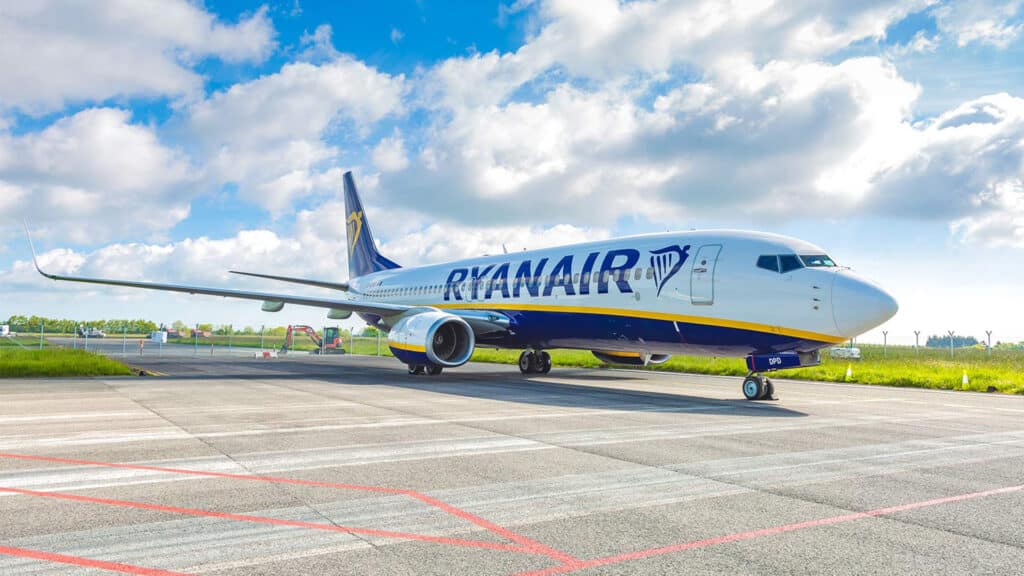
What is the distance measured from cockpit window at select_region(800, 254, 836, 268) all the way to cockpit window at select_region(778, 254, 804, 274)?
0.12m

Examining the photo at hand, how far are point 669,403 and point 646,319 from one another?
2973mm

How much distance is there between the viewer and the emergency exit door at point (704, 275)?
1365 centimetres

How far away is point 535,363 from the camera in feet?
74.1

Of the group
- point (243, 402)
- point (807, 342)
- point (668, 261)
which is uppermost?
point (668, 261)

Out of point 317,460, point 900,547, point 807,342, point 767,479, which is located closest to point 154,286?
point 317,460

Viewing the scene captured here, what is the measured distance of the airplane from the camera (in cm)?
1222

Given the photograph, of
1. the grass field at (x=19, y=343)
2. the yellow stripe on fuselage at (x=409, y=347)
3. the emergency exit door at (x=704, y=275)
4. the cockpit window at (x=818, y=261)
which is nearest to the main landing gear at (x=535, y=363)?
the yellow stripe on fuselage at (x=409, y=347)

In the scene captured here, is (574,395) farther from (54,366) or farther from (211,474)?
(54,366)

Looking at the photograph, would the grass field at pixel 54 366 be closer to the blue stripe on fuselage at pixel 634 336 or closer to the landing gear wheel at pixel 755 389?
the blue stripe on fuselage at pixel 634 336

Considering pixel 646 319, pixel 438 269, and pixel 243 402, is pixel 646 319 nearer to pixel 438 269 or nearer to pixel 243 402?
pixel 243 402

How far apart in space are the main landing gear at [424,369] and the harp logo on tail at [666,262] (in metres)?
6.88

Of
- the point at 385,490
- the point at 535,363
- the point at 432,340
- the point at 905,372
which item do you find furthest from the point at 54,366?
the point at 905,372

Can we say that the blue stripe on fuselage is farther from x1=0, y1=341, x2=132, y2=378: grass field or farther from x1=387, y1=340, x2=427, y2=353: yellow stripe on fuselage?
x1=0, y1=341, x2=132, y2=378: grass field

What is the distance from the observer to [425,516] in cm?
448
